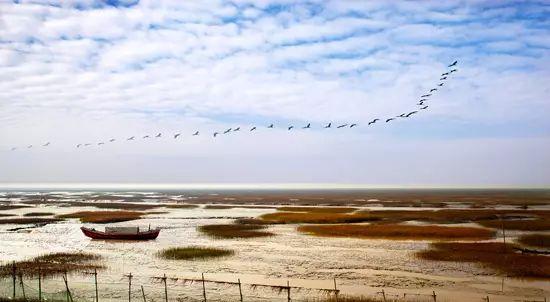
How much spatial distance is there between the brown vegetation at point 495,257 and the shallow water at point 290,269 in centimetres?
127

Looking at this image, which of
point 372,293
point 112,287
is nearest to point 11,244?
point 112,287

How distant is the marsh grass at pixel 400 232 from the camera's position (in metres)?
46.7

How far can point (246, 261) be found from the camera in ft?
112

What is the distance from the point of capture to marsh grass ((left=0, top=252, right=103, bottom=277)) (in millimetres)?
29484

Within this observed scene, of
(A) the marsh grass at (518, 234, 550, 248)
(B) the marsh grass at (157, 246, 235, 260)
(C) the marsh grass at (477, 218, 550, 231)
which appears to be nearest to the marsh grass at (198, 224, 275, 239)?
(B) the marsh grass at (157, 246, 235, 260)

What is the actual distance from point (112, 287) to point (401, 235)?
29915mm

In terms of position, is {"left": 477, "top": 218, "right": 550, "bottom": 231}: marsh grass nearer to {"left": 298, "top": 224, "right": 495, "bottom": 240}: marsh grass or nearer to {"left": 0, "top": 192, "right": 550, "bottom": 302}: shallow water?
{"left": 298, "top": 224, "right": 495, "bottom": 240}: marsh grass

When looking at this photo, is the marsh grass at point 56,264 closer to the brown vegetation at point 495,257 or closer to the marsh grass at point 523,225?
the brown vegetation at point 495,257

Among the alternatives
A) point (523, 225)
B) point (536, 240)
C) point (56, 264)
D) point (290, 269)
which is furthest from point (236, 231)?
point (523, 225)

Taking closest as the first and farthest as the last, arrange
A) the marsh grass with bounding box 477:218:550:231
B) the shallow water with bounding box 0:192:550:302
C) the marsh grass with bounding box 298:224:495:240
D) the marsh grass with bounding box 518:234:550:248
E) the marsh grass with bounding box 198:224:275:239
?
the shallow water with bounding box 0:192:550:302, the marsh grass with bounding box 518:234:550:248, the marsh grass with bounding box 298:224:495:240, the marsh grass with bounding box 198:224:275:239, the marsh grass with bounding box 477:218:550:231

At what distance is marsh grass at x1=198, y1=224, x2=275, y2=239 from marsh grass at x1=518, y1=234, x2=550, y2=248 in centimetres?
2245

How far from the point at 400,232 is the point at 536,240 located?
11973 millimetres

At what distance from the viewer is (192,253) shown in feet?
121

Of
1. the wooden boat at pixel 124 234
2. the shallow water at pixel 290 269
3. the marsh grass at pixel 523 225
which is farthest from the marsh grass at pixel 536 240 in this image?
the wooden boat at pixel 124 234
